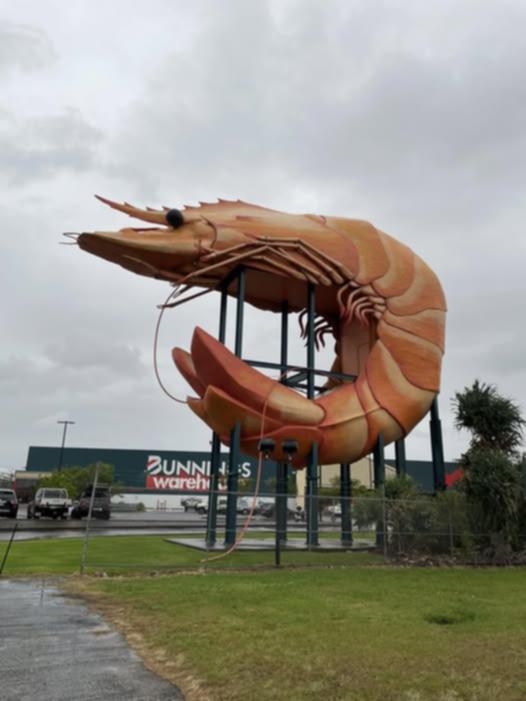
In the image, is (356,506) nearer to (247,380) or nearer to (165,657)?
(247,380)

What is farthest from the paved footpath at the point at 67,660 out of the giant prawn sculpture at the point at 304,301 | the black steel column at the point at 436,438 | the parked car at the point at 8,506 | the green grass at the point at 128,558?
the parked car at the point at 8,506

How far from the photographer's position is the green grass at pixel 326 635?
4641mm

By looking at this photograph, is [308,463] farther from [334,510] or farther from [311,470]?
[334,510]

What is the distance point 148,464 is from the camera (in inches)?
2985

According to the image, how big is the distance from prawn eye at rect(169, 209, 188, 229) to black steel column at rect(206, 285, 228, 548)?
3024 mm

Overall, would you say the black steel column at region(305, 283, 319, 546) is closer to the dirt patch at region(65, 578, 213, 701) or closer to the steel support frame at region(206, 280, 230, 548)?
the steel support frame at region(206, 280, 230, 548)

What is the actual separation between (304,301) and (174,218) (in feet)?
22.1

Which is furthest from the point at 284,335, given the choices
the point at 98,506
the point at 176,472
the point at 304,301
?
the point at 176,472

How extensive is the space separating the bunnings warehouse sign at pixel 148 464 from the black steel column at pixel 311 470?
45.1 m

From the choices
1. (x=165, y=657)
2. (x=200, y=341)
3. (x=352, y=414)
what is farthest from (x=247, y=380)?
(x=165, y=657)

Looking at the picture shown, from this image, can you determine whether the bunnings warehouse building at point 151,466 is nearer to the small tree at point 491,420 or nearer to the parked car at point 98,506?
the parked car at point 98,506

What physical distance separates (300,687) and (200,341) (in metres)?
13.5

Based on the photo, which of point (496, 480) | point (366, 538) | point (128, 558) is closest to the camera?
point (128, 558)

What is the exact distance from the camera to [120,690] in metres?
4.53
